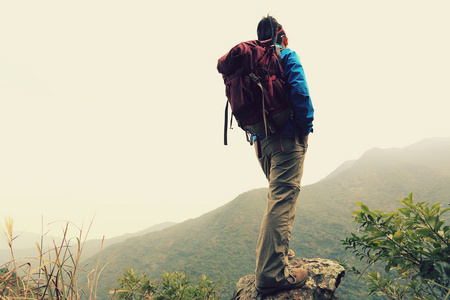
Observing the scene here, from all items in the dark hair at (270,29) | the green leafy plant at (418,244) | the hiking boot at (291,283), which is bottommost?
the hiking boot at (291,283)

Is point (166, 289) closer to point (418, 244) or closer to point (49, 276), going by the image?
point (49, 276)

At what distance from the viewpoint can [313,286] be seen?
10.6ft

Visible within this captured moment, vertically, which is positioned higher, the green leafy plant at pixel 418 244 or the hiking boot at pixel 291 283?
the green leafy plant at pixel 418 244

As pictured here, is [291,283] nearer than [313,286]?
Yes

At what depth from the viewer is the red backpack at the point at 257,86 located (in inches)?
Result: 115

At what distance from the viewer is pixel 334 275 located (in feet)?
11.4

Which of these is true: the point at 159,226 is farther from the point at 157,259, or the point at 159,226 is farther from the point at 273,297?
the point at 273,297

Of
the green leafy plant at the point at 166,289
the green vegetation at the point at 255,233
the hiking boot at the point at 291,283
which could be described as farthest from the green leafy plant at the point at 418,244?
the green vegetation at the point at 255,233

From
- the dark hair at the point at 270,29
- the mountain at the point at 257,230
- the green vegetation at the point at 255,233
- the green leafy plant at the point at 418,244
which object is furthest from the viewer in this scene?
the mountain at the point at 257,230

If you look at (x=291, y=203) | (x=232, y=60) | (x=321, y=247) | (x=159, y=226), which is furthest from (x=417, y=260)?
(x=159, y=226)

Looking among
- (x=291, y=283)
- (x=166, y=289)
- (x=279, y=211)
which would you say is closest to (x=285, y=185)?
(x=279, y=211)

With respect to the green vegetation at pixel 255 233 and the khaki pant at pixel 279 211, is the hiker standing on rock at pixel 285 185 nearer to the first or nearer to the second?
the khaki pant at pixel 279 211

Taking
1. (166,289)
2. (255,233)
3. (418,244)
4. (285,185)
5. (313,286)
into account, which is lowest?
(255,233)

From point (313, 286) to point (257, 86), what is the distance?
315 centimetres
